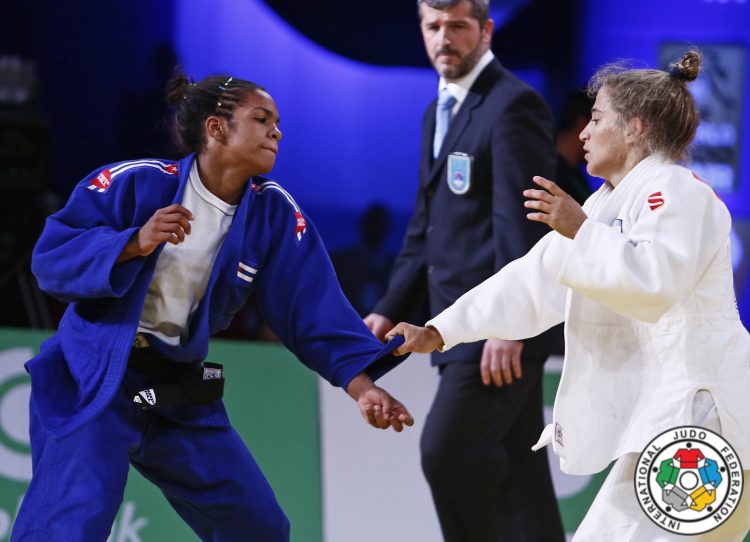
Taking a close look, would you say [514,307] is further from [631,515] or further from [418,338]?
[631,515]

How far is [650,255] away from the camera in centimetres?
288

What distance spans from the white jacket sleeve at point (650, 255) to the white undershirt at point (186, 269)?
102cm

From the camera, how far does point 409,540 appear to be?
16.0 feet

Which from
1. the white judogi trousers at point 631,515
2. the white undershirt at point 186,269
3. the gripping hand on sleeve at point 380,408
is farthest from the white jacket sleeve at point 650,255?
the white undershirt at point 186,269

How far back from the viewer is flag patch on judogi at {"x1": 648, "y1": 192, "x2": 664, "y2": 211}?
2.96m

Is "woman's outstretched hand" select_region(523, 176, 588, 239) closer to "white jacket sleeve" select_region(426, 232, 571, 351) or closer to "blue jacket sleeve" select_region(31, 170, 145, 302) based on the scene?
"white jacket sleeve" select_region(426, 232, 571, 351)

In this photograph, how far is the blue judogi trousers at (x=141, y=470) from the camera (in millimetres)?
3186

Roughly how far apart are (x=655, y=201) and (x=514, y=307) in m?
0.52

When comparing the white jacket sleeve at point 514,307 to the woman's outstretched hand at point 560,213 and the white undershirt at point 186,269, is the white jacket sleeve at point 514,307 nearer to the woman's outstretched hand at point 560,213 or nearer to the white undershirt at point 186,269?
the woman's outstretched hand at point 560,213

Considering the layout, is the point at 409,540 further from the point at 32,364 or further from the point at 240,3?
the point at 240,3

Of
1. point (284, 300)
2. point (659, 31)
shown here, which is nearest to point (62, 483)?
point (284, 300)

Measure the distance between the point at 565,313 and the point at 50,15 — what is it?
12.7 feet

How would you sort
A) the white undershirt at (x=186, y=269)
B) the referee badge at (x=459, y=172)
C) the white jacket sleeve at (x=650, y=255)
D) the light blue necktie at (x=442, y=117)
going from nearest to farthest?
1. the white jacket sleeve at (x=650, y=255)
2. the white undershirt at (x=186, y=269)
3. the referee badge at (x=459, y=172)
4. the light blue necktie at (x=442, y=117)

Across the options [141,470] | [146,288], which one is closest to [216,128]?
[146,288]
